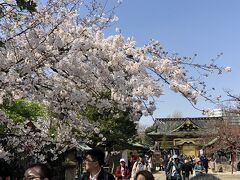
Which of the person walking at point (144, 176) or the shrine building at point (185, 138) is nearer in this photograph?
the person walking at point (144, 176)

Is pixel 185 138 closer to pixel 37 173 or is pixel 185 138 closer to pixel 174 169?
pixel 174 169

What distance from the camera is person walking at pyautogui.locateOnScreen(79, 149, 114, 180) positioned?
4984 mm

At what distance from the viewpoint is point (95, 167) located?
503 cm

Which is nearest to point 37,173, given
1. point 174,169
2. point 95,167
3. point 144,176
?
point 144,176

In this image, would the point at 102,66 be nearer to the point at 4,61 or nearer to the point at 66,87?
the point at 66,87

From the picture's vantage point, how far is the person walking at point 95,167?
16.4 feet

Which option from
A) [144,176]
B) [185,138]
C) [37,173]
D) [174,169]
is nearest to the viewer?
[37,173]

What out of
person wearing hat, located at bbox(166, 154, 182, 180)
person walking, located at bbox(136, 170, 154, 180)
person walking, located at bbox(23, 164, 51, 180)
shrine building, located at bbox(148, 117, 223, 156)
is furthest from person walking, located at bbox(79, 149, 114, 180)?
shrine building, located at bbox(148, 117, 223, 156)

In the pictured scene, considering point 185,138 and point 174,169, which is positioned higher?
point 185,138

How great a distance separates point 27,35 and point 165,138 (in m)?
41.9

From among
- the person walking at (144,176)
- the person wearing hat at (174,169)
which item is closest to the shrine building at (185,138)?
the person wearing hat at (174,169)

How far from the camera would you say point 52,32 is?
23.0ft

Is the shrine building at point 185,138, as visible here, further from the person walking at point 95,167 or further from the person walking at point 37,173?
the person walking at point 37,173

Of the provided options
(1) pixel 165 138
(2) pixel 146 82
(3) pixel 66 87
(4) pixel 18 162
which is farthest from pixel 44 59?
(1) pixel 165 138
